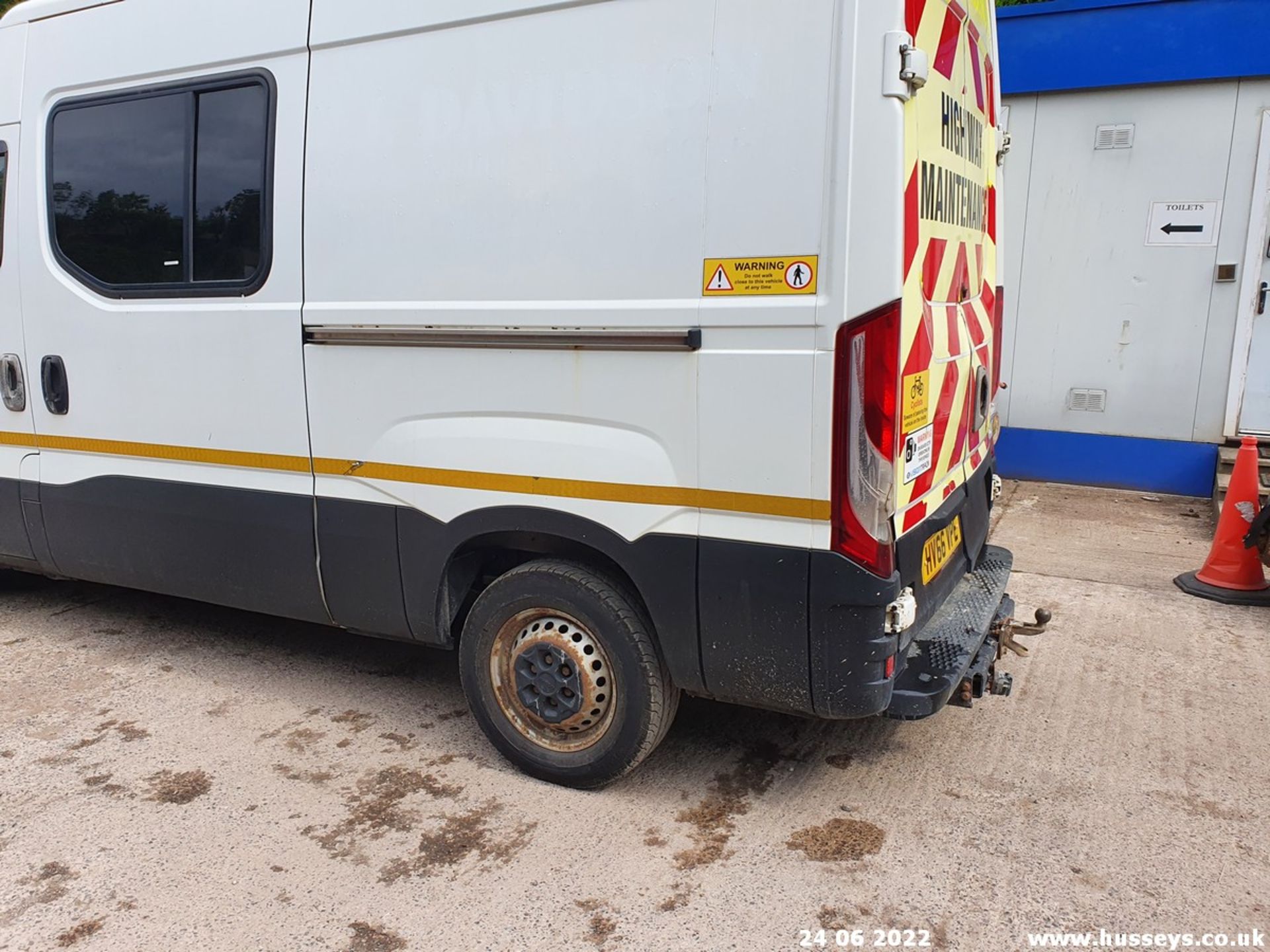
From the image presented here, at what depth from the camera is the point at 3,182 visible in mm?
4336

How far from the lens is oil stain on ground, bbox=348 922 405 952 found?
2.54 meters

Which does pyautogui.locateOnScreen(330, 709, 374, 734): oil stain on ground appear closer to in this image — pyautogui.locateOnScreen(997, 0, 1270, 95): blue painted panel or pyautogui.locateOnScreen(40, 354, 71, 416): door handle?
pyautogui.locateOnScreen(40, 354, 71, 416): door handle

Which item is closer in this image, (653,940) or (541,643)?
(653,940)

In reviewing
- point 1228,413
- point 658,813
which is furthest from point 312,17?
point 1228,413

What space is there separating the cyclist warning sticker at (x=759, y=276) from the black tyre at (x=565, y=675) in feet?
3.33

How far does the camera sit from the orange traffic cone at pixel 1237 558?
5078 mm

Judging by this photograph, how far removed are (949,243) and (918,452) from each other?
74 cm

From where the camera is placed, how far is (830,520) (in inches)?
105

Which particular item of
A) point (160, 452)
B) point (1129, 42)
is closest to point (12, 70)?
point (160, 452)

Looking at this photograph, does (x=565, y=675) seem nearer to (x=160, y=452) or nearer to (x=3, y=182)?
(x=160, y=452)

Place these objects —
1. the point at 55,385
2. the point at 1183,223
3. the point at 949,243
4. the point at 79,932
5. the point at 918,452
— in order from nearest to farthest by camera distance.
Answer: the point at 79,932
the point at 918,452
the point at 949,243
the point at 55,385
the point at 1183,223

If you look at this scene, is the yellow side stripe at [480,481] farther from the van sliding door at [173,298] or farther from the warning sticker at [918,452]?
the warning sticker at [918,452]

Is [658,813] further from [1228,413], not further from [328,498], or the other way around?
[1228,413]

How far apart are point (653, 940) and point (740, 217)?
6.44 ft
